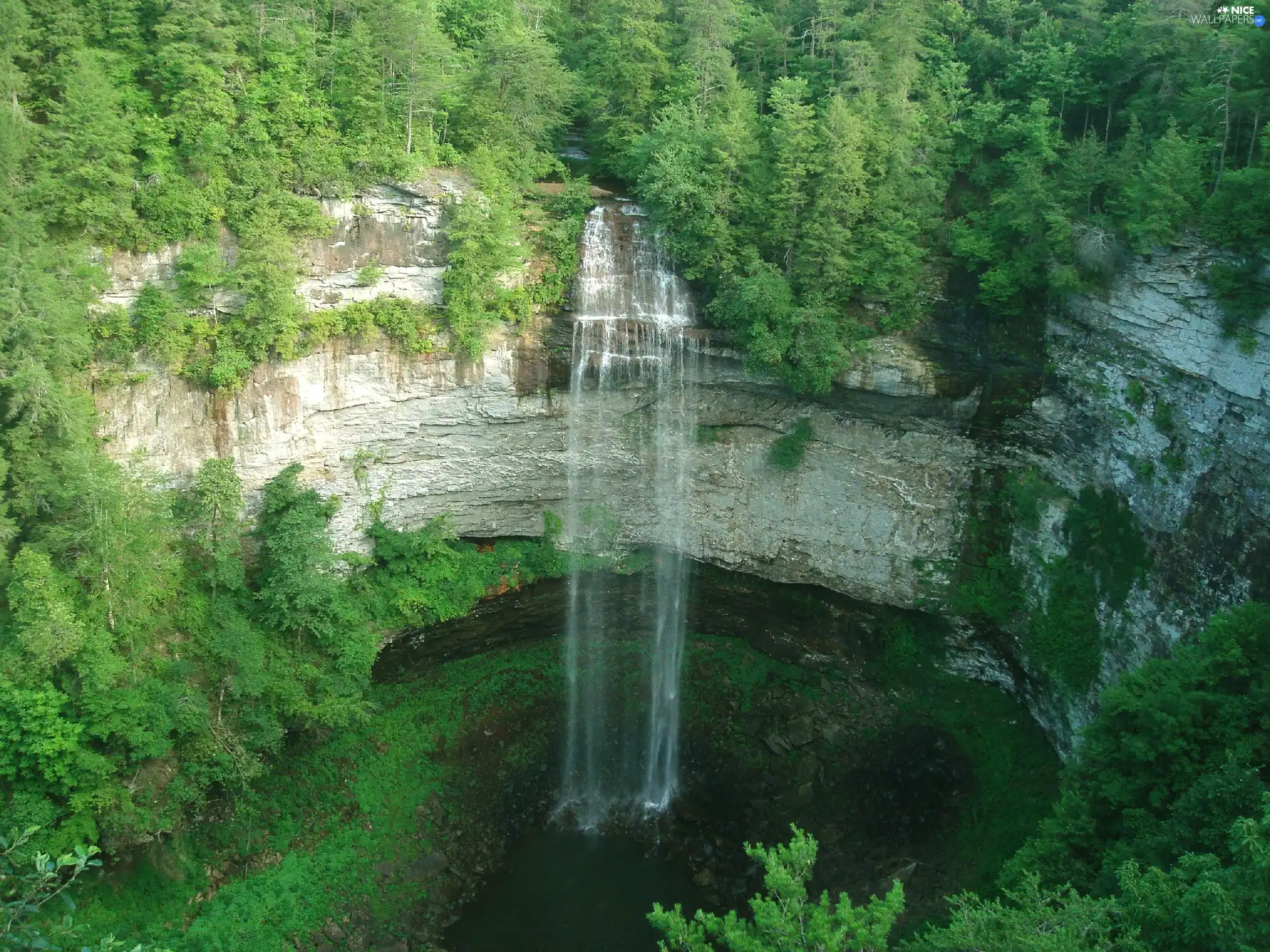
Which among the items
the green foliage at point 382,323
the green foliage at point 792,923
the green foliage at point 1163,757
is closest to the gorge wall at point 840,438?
the green foliage at point 382,323

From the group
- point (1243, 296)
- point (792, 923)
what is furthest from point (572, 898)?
point (1243, 296)

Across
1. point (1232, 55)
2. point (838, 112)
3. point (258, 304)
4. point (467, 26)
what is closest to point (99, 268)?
point (258, 304)

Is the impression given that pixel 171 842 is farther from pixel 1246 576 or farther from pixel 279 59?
pixel 1246 576

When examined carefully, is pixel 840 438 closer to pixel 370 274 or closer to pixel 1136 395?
pixel 1136 395

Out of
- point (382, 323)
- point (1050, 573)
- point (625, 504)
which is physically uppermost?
point (382, 323)

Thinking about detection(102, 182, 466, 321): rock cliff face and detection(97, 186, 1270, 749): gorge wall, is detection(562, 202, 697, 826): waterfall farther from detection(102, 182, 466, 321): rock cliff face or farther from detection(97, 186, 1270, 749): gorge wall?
detection(102, 182, 466, 321): rock cliff face
